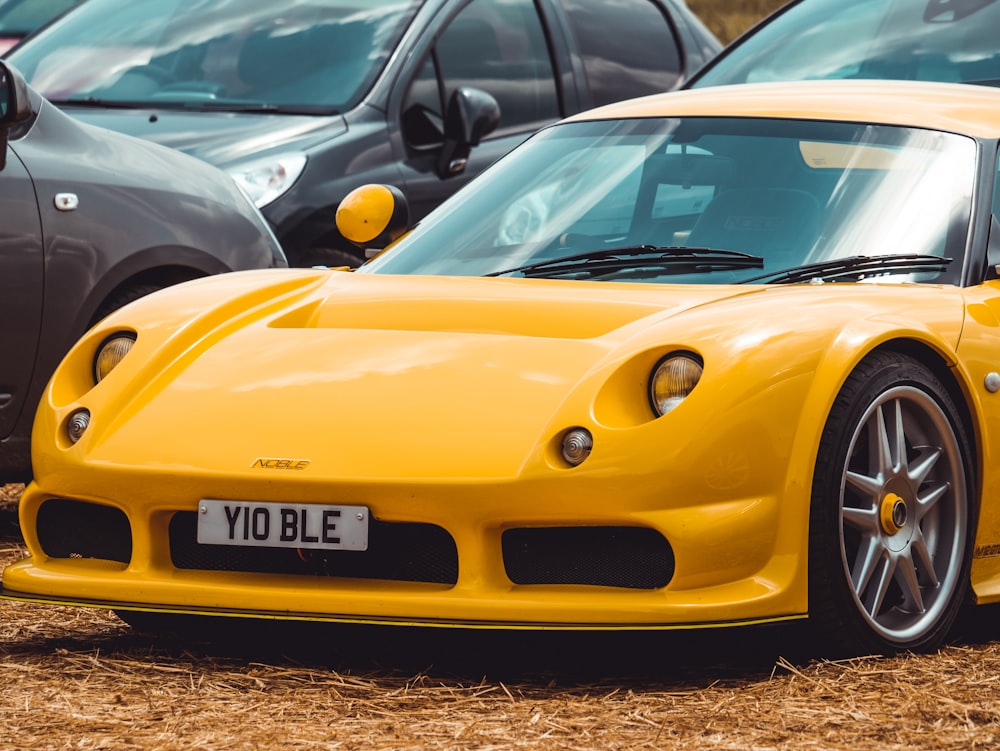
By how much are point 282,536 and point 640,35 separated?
6.18m

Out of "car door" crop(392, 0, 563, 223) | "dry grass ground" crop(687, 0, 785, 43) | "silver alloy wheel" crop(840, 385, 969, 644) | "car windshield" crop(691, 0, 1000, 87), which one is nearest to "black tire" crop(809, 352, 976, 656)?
"silver alloy wheel" crop(840, 385, 969, 644)

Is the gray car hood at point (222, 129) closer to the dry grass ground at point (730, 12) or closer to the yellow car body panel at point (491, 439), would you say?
the yellow car body panel at point (491, 439)

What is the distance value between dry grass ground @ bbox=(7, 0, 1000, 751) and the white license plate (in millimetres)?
294

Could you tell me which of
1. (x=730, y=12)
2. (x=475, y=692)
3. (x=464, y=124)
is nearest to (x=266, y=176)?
(x=464, y=124)

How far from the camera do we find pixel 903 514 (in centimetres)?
452

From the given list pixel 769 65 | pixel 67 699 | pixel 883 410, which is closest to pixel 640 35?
pixel 769 65

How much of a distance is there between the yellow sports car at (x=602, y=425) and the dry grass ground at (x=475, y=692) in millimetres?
147

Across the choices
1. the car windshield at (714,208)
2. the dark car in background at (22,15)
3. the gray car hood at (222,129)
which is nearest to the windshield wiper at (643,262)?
the car windshield at (714,208)

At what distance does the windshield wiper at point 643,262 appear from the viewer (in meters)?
5.02

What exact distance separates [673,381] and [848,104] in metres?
1.53

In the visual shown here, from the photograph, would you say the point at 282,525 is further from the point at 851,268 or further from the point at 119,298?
the point at 119,298

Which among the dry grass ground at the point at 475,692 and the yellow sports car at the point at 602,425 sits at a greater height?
the yellow sports car at the point at 602,425

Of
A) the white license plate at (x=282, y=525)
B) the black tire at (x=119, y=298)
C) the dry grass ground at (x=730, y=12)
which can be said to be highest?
the dry grass ground at (x=730, y=12)

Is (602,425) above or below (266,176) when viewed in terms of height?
below
